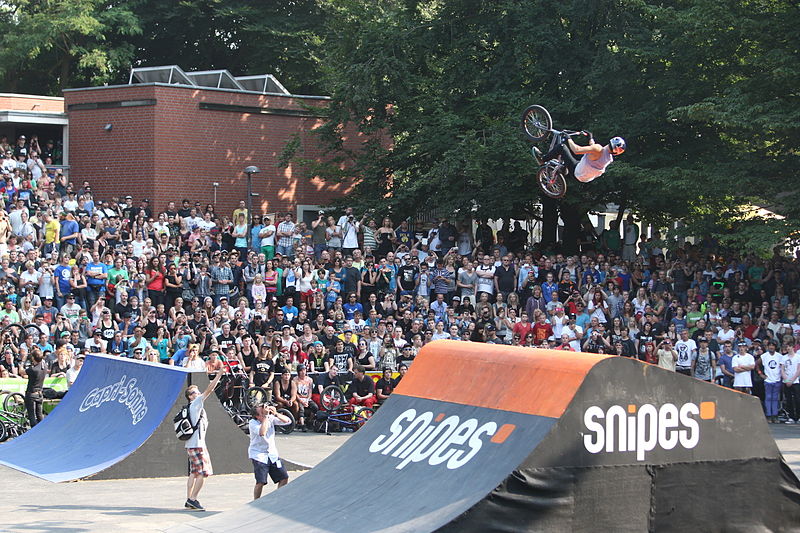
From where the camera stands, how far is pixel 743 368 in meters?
21.0

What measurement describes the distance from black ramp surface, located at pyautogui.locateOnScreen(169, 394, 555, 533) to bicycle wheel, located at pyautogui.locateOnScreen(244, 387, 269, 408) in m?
7.14

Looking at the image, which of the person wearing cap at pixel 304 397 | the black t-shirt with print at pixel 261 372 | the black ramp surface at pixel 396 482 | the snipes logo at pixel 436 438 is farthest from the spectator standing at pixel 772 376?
the snipes logo at pixel 436 438

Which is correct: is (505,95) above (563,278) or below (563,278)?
above

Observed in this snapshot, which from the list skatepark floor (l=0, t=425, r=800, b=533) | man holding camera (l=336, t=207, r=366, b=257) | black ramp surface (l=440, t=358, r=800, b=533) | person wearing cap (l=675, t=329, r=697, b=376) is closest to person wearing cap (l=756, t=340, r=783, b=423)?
person wearing cap (l=675, t=329, r=697, b=376)

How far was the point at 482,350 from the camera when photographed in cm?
1159

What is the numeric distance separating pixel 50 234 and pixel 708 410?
16.9 m

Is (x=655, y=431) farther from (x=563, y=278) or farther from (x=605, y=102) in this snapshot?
(x=605, y=102)

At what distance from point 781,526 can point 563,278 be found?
13.7 metres

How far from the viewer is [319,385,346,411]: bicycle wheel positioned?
794 inches

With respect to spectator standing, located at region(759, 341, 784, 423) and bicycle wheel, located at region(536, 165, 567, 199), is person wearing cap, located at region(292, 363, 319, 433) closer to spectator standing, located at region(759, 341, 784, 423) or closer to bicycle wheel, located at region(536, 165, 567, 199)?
bicycle wheel, located at region(536, 165, 567, 199)

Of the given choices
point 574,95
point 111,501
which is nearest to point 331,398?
point 111,501

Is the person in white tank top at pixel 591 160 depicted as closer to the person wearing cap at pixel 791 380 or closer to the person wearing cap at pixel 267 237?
the person wearing cap at pixel 791 380

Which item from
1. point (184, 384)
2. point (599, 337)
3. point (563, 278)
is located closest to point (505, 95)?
point (563, 278)

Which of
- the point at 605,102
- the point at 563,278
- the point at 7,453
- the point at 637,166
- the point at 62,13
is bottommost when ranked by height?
the point at 7,453
